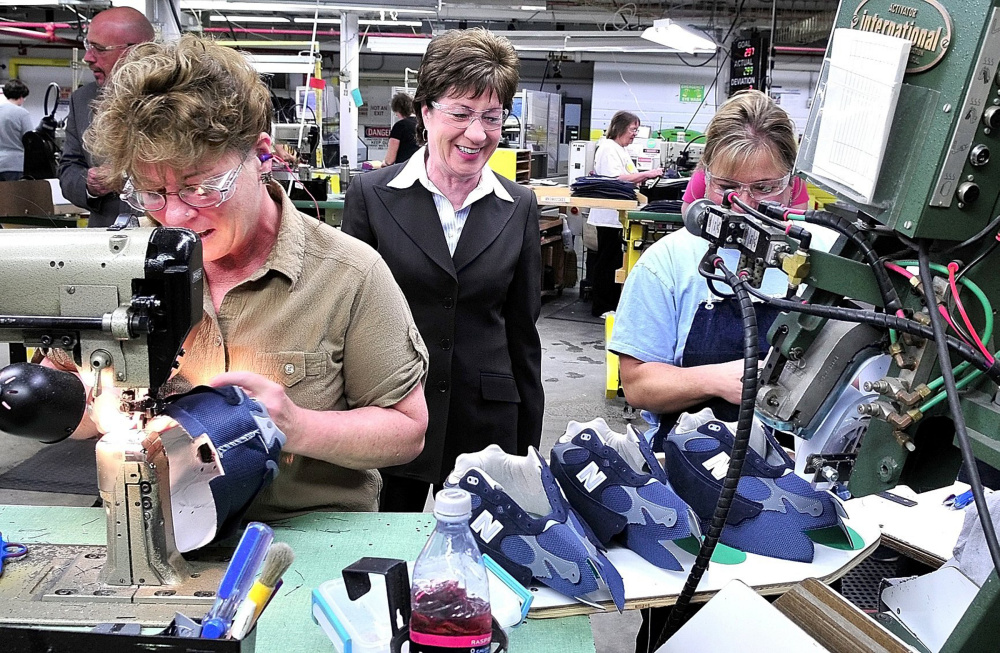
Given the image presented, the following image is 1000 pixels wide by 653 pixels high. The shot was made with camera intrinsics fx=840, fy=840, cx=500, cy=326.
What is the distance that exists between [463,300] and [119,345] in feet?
3.41

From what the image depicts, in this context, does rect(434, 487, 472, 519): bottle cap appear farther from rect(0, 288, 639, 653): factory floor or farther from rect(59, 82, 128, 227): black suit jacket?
rect(59, 82, 128, 227): black suit jacket

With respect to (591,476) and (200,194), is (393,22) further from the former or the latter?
(591,476)

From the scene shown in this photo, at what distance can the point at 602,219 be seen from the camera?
607 cm

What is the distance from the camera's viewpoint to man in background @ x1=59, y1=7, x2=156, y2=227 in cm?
282

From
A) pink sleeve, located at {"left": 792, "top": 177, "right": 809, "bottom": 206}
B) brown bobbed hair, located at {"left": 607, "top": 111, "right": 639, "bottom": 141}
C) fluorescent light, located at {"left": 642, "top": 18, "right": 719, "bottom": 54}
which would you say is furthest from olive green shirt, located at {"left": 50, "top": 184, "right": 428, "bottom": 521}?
fluorescent light, located at {"left": 642, "top": 18, "right": 719, "bottom": 54}

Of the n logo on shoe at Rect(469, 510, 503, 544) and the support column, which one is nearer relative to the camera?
the n logo on shoe at Rect(469, 510, 503, 544)

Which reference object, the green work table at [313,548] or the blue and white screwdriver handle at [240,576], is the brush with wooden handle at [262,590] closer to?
the blue and white screwdriver handle at [240,576]

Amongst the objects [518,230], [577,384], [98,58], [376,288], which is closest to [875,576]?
[518,230]

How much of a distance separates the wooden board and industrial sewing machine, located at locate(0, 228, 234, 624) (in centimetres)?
47

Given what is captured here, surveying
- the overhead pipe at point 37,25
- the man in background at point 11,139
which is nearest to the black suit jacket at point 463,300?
the man in background at point 11,139

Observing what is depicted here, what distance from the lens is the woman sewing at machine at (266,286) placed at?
1.18m

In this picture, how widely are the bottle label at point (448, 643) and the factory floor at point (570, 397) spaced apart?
69.6 inches

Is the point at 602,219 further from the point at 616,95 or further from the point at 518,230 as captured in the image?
the point at 616,95

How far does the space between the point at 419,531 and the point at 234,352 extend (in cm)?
41
